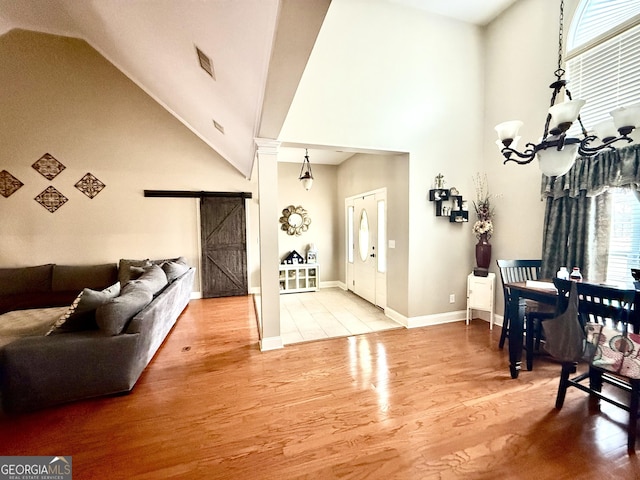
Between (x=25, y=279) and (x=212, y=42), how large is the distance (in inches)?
201

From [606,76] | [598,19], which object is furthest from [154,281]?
[598,19]

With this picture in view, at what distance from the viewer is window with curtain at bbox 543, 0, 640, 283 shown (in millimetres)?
2375

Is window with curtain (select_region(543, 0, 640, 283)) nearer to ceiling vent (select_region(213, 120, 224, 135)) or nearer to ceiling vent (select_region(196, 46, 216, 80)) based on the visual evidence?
ceiling vent (select_region(196, 46, 216, 80))

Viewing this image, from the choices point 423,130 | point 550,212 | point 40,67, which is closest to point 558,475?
point 550,212

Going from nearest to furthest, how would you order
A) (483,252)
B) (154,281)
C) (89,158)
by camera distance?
(154,281) → (483,252) → (89,158)

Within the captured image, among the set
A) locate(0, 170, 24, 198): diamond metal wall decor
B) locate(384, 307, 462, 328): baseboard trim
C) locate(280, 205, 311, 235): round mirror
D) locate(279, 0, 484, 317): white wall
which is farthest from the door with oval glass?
locate(0, 170, 24, 198): diamond metal wall decor

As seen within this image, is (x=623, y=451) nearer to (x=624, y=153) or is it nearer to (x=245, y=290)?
(x=624, y=153)

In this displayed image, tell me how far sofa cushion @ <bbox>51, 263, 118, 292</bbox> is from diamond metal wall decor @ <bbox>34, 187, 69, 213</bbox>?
3.62 ft

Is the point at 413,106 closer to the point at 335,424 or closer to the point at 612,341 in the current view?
the point at 612,341

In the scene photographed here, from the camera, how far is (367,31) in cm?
305

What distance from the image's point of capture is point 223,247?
546 centimetres

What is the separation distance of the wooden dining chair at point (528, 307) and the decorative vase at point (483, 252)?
20.2 inches

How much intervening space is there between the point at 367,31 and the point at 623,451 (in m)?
4.30

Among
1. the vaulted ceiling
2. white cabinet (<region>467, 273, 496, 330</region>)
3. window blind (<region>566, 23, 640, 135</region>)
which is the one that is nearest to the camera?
the vaulted ceiling
